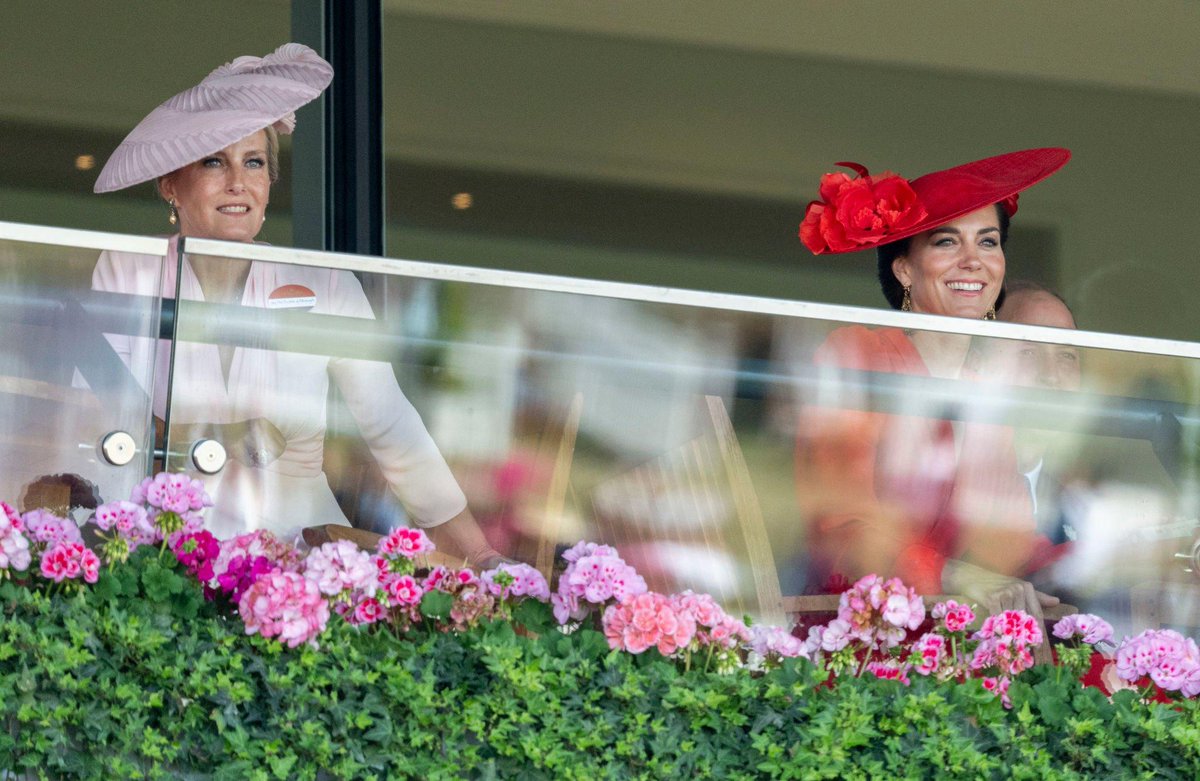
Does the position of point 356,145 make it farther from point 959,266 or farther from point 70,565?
point 70,565

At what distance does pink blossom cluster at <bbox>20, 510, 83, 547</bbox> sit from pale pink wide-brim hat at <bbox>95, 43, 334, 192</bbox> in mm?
1070

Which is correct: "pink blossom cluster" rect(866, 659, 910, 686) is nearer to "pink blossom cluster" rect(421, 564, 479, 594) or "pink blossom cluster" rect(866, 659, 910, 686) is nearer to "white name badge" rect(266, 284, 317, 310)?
"pink blossom cluster" rect(421, 564, 479, 594)

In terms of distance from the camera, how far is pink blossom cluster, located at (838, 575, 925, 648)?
109 inches

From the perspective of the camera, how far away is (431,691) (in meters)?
2.51

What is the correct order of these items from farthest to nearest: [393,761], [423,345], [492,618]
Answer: [423,345], [492,618], [393,761]

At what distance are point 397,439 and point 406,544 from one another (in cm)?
22

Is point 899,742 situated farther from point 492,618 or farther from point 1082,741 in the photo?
point 492,618

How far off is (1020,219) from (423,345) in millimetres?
6031

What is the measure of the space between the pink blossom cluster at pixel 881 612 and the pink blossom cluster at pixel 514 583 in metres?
0.47

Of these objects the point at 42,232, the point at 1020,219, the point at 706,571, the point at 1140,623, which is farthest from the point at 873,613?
the point at 1020,219

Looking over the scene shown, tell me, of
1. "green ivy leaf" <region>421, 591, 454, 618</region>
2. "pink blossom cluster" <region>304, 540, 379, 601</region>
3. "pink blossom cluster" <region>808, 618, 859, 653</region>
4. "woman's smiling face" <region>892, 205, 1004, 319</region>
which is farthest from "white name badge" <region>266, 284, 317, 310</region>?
"woman's smiling face" <region>892, 205, 1004, 319</region>

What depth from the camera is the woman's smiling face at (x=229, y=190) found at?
360 cm

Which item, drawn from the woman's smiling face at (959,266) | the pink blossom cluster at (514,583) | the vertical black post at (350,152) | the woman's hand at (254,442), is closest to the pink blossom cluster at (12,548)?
the woman's hand at (254,442)

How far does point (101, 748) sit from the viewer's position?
8.23ft
